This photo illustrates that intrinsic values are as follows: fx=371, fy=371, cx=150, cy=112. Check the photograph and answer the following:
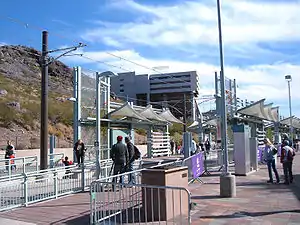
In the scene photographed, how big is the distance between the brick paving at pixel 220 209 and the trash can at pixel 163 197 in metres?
0.50

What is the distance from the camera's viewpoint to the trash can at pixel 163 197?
7.42 meters

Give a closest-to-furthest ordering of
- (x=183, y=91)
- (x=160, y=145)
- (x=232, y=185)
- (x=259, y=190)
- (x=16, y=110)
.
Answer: (x=232, y=185)
(x=259, y=190)
(x=160, y=145)
(x=16, y=110)
(x=183, y=91)

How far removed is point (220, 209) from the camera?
8.75 m

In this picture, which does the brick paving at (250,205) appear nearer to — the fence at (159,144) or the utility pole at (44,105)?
the utility pole at (44,105)

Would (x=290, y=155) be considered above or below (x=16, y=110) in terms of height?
below

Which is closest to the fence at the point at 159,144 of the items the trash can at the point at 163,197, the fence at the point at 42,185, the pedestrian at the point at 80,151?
the pedestrian at the point at 80,151

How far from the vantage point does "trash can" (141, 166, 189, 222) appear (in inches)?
292

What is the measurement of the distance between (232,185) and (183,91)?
102m

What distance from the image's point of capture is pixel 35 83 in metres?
74.0

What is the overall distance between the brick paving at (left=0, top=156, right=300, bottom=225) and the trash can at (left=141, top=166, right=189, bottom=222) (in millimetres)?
496

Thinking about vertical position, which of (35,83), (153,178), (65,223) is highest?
(35,83)

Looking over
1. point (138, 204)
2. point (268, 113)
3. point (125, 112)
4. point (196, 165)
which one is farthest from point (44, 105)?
point (268, 113)

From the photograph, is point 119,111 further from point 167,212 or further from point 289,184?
point 167,212

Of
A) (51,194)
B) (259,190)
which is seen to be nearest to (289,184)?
(259,190)
